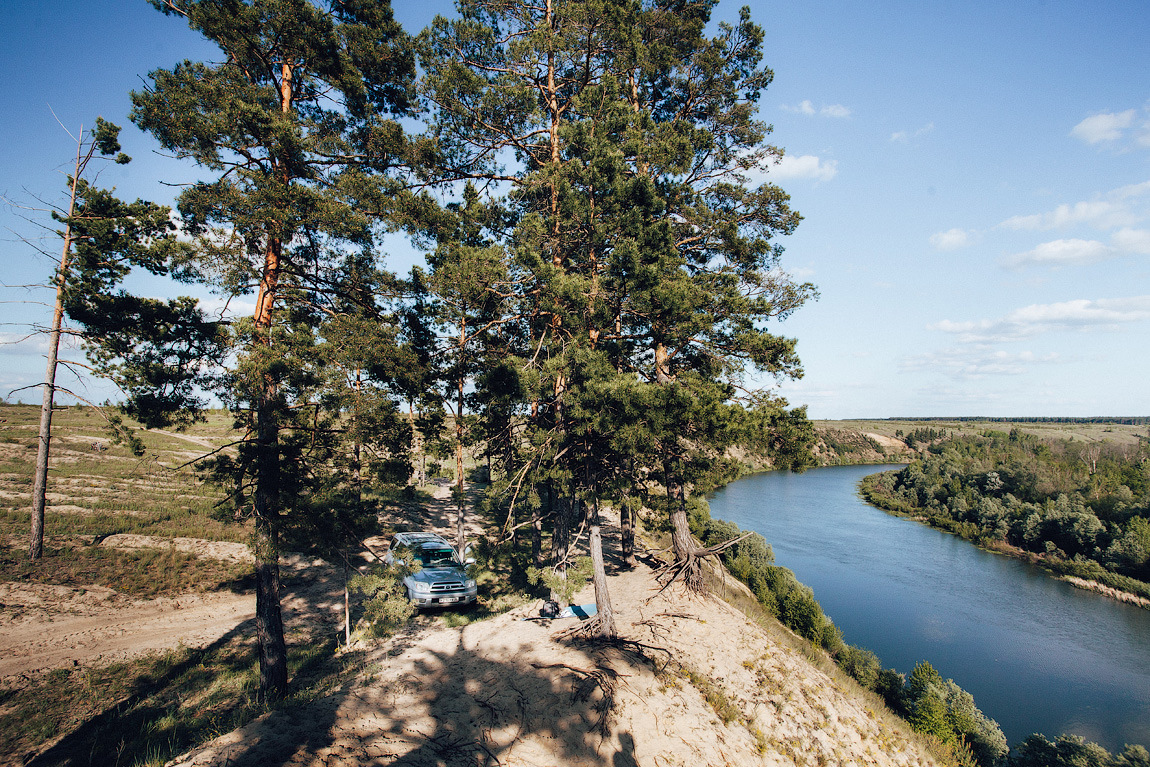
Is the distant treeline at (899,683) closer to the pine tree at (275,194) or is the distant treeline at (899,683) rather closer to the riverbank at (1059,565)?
the pine tree at (275,194)


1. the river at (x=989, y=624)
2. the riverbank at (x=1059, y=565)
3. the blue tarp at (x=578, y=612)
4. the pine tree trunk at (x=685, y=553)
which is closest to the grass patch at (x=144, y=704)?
the blue tarp at (x=578, y=612)

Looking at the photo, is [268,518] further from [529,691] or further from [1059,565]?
[1059,565]

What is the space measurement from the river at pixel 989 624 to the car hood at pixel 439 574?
58.0 feet

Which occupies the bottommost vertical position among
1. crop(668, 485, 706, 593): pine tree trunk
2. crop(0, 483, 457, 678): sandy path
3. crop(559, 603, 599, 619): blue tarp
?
crop(0, 483, 457, 678): sandy path

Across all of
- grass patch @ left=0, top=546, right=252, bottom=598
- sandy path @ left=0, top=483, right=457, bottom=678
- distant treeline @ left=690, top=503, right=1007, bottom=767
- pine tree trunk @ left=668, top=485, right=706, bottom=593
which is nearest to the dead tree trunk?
pine tree trunk @ left=668, top=485, right=706, bottom=593

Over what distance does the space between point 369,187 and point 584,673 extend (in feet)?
30.0

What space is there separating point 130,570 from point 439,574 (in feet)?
30.8

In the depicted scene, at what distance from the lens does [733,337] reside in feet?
32.0

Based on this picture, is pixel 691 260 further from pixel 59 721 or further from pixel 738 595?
pixel 59 721

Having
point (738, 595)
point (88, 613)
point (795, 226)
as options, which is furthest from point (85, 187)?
point (738, 595)

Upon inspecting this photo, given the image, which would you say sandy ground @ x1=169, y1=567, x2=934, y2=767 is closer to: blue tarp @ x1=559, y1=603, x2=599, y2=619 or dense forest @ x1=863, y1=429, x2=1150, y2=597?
blue tarp @ x1=559, y1=603, x2=599, y2=619

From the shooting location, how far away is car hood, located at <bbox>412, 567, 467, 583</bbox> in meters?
11.5

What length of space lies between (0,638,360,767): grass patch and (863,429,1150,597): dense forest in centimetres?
4509

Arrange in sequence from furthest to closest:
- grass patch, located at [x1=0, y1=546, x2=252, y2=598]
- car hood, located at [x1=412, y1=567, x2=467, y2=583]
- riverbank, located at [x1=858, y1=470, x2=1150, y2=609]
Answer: riverbank, located at [x1=858, y1=470, x2=1150, y2=609] → grass patch, located at [x1=0, y1=546, x2=252, y2=598] → car hood, located at [x1=412, y1=567, x2=467, y2=583]
